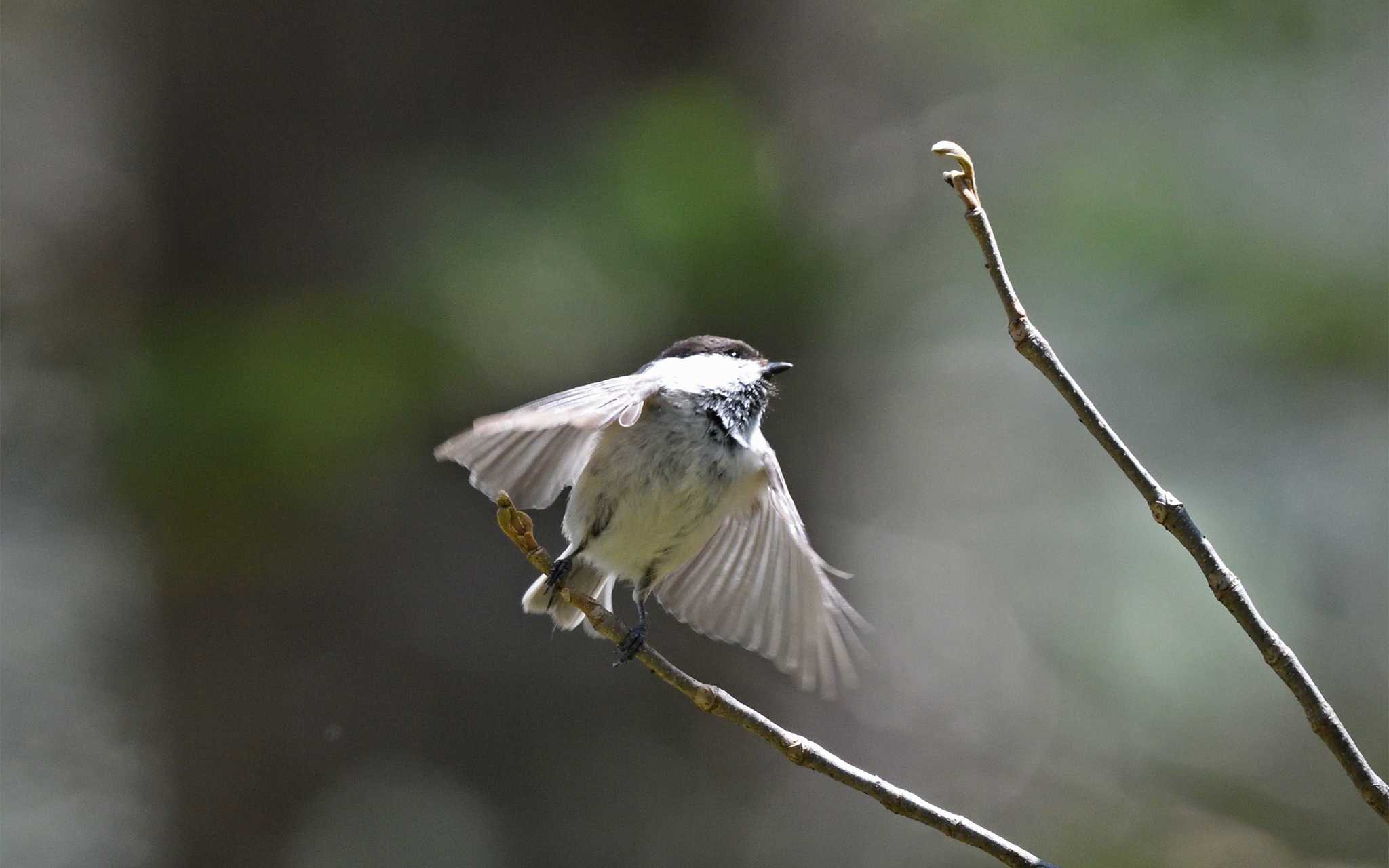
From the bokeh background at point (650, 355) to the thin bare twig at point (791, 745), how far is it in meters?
1.51

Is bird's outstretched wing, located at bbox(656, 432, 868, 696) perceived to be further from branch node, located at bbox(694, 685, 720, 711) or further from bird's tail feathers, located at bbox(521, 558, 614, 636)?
branch node, located at bbox(694, 685, 720, 711)

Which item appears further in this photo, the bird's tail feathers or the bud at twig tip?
the bird's tail feathers

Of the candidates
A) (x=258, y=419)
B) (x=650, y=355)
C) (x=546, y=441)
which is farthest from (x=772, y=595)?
(x=258, y=419)

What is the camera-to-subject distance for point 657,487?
91.2 inches

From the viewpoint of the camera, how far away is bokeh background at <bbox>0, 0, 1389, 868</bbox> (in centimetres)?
317

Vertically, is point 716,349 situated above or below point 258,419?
below

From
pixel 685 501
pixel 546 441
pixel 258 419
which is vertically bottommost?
pixel 685 501

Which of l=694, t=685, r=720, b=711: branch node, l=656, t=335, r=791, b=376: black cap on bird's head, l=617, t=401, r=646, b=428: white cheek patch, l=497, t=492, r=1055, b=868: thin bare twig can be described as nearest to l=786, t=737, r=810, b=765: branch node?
l=497, t=492, r=1055, b=868: thin bare twig

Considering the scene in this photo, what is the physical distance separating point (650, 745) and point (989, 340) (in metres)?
2.28

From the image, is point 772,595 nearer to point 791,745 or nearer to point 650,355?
point 650,355

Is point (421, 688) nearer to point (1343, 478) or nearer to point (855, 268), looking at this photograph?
point (855, 268)

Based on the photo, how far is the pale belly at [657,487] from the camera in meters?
2.33

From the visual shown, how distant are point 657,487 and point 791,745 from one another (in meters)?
1.01

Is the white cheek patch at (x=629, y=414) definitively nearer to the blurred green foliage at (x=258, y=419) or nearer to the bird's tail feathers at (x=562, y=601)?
the bird's tail feathers at (x=562, y=601)
